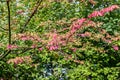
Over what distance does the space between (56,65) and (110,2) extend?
5.97 ft

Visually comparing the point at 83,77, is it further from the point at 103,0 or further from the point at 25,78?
the point at 103,0

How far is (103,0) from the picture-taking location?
6.71 metres

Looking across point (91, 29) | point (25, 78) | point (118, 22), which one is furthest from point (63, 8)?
point (25, 78)

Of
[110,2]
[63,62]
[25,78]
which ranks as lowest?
[25,78]

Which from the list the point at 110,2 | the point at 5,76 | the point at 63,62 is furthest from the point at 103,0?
the point at 5,76

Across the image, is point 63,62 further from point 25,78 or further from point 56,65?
point 25,78

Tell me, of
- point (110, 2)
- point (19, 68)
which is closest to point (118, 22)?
point (110, 2)

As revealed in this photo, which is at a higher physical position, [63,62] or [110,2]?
[110,2]

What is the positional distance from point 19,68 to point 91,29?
5.66ft

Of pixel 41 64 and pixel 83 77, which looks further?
pixel 41 64

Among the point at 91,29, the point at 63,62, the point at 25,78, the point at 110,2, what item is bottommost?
the point at 25,78

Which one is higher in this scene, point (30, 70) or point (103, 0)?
point (103, 0)

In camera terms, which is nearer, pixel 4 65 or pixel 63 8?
pixel 4 65

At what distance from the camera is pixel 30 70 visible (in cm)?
641
